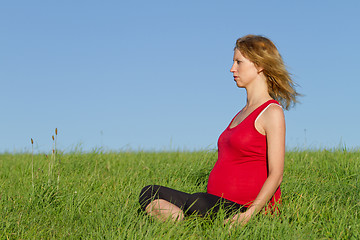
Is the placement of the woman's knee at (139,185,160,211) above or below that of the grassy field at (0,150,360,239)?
above

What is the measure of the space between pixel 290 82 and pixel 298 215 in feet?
4.64

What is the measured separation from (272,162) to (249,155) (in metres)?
0.23

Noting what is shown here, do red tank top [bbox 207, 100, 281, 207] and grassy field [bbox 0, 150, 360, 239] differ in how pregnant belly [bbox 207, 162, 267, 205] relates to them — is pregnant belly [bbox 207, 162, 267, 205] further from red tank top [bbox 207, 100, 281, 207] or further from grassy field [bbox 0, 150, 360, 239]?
grassy field [bbox 0, 150, 360, 239]

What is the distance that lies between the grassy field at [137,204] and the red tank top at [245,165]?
10.8 inches

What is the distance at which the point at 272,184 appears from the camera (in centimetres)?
347

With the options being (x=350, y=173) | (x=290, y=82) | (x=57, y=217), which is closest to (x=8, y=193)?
(x=57, y=217)

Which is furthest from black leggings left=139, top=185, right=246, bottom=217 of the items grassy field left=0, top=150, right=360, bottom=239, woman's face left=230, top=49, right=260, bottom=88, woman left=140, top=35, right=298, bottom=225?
woman's face left=230, top=49, right=260, bottom=88

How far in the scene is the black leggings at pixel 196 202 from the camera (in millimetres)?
3633

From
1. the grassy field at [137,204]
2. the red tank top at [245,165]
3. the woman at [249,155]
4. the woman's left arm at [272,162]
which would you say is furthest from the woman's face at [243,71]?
the grassy field at [137,204]

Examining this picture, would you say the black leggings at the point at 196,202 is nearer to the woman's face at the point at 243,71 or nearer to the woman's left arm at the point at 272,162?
the woman's left arm at the point at 272,162

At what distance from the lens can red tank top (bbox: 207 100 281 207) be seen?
360cm

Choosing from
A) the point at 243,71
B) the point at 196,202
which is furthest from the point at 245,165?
the point at 243,71

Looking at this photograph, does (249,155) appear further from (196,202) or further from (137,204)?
(137,204)

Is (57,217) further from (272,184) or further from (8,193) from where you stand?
(272,184)
